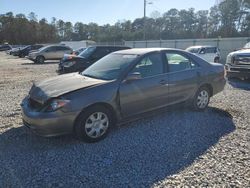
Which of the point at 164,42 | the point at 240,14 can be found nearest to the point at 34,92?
the point at 164,42

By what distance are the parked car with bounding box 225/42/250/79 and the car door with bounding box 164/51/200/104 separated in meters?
4.96

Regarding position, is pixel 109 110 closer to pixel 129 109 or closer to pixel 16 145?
pixel 129 109

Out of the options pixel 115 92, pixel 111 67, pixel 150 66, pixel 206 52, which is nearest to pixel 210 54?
pixel 206 52

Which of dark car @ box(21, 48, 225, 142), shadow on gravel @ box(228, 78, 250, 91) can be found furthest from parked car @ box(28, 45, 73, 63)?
dark car @ box(21, 48, 225, 142)

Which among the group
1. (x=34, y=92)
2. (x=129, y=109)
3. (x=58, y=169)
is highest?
(x=34, y=92)

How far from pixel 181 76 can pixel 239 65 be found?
18.8ft

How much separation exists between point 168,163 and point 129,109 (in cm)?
135

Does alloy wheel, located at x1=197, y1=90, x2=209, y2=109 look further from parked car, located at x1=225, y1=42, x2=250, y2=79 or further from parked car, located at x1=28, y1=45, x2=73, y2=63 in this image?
parked car, located at x1=28, y1=45, x2=73, y2=63

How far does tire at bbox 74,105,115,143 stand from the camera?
4262 mm

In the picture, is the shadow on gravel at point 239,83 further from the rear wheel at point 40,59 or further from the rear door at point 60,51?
the rear door at point 60,51

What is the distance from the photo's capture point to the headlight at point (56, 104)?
407 centimetres

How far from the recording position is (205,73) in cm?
605

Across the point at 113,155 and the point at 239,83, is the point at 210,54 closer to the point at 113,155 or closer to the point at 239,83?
the point at 239,83

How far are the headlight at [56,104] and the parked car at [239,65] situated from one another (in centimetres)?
812
